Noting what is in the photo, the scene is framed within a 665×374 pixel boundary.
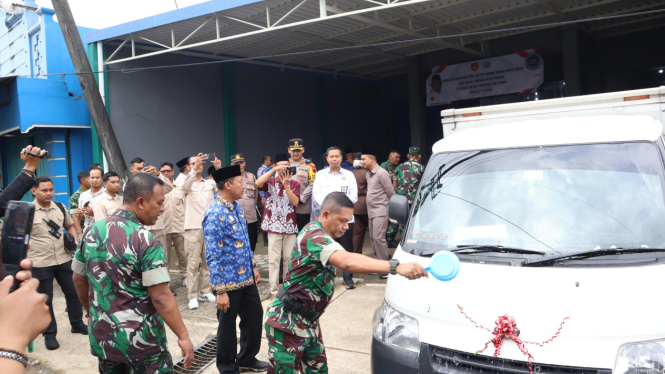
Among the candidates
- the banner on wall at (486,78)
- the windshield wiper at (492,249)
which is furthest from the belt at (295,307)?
the banner on wall at (486,78)

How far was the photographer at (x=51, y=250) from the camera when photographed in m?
5.47

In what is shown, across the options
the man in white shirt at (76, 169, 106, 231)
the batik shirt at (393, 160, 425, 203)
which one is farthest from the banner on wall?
the man in white shirt at (76, 169, 106, 231)

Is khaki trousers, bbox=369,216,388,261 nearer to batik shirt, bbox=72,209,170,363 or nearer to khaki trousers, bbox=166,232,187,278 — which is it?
khaki trousers, bbox=166,232,187,278

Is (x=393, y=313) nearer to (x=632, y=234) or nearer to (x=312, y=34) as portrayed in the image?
(x=632, y=234)

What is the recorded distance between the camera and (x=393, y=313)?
2986 millimetres

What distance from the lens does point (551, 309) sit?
96.7 inches

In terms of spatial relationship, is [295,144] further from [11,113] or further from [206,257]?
[11,113]

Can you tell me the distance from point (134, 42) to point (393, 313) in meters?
11.1

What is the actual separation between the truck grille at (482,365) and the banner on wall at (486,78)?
1303 cm

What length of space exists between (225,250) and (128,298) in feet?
4.46

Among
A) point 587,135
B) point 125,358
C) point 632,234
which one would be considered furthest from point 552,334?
point 125,358

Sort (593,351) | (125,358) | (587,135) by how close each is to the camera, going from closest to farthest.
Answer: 1. (593,351)
2. (125,358)
3. (587,135)

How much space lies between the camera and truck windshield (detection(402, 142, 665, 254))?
2.89 metres

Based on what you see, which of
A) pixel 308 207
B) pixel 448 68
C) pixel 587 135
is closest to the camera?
pixel 587 135
